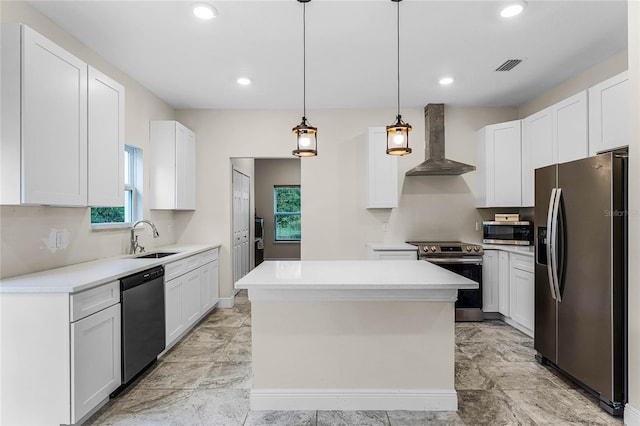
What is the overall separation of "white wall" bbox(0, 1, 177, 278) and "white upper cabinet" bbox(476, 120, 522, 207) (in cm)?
424

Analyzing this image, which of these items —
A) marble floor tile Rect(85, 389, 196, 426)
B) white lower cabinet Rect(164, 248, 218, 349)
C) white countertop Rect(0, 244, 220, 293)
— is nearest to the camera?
white countertop Rect(0, 244, 220, 293)

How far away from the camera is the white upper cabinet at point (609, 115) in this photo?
2.70m

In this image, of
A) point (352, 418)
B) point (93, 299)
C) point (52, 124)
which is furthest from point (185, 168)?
point (352, 418)

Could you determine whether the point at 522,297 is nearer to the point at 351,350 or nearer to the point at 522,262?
the point at 522,262

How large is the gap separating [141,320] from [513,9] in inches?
144

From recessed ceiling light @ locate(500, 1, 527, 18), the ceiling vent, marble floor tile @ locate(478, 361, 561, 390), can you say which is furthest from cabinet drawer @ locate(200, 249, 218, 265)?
the ceiling vent

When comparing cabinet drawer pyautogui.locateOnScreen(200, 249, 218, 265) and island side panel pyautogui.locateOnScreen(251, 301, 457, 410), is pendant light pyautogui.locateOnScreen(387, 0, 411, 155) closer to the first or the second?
island side panel pyautogui.locateOnScreen(251, 301, 457, 410)

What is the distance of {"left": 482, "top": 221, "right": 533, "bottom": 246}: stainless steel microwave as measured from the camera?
404 centimetres

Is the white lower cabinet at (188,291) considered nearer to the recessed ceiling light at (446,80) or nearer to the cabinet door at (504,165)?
the recessed ceiling light at (446,80)

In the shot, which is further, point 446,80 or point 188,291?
point 446,80

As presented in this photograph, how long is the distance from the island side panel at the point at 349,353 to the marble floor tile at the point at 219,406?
0.14 meters

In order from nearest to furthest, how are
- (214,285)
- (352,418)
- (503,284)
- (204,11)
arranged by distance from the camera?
(352,418) → (204,11) → (503,284) → (214,285)

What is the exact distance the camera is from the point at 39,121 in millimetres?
2059

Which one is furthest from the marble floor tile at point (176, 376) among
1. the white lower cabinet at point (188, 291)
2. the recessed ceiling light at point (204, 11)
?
the recessed ceiling light at point (204, 11)
